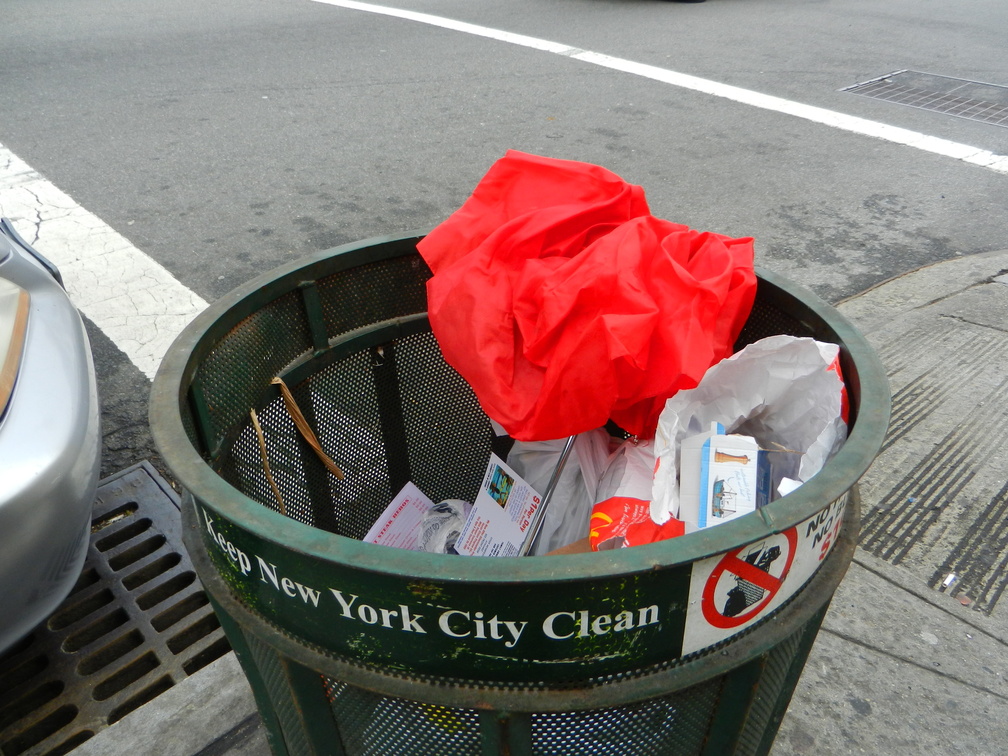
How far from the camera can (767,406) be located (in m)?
1.46

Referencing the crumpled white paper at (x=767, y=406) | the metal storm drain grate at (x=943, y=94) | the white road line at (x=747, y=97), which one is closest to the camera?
the crumpled white paper at (x=767, y=406)

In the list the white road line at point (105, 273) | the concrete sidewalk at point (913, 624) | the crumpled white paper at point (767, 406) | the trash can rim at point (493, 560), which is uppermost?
the trash can rim at point (493, 560)

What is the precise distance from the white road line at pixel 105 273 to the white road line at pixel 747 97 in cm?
455

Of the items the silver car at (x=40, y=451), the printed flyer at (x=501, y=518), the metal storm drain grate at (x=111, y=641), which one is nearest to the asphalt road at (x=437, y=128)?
the metal storm drain grate at (x=111, y=641)

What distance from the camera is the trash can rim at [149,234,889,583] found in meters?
0.84

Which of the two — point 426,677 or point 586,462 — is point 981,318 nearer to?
point 586,462

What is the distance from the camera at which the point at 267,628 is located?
3.34 feet

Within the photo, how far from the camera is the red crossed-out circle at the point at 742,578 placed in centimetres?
90

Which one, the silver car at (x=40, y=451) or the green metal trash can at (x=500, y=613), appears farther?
the silver car at (x=40, y=451)

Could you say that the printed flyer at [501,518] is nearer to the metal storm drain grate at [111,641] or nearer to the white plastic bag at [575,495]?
the white plastic bag at [575,495]

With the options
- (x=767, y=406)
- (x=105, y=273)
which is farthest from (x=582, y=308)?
(x=105, y=273)

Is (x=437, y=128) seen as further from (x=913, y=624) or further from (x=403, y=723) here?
(x=403, y=723)

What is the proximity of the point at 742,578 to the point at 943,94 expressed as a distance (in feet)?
22.9

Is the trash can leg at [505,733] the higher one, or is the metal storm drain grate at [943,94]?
the trash can leg at [505,733]
